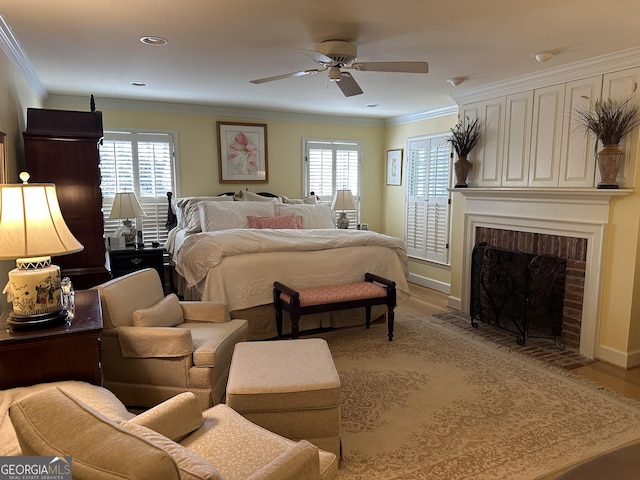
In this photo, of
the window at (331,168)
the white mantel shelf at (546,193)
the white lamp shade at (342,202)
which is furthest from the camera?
the window at (331,168)

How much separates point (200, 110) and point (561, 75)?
13.5ft

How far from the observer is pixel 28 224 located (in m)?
1.90

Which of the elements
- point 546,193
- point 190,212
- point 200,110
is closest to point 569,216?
point 546,193

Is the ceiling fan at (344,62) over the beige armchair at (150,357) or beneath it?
over

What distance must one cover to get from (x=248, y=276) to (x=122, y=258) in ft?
5.38

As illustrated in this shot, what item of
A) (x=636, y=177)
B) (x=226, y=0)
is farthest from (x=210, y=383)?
(x=636, y=177)

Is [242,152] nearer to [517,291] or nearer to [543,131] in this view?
[543,131]

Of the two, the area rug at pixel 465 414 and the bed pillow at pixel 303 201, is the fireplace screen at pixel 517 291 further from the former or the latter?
the bed pillow at pixel 303 201

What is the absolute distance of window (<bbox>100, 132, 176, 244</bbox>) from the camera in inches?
210

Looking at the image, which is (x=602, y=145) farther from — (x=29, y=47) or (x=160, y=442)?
(x=29, y=47)

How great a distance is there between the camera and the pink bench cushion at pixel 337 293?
3.84 meters

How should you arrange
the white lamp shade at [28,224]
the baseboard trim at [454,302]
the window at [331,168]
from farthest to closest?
1. the window at [331,168]
2. the baseboard trim at [454,302]
3. the white lamp shade at [28,224]

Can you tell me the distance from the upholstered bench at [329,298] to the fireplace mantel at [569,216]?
145 centimetres

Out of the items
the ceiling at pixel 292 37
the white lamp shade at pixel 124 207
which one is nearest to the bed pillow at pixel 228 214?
the white lamp shade at pixel 124 207
